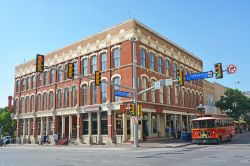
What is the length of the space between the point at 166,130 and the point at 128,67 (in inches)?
439

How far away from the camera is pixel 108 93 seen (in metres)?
35.1

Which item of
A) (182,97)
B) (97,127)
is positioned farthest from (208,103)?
(97,127)

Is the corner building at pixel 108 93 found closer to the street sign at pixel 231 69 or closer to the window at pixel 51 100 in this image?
the window at pixel 51 100

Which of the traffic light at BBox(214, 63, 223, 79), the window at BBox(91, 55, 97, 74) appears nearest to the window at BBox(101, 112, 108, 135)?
the window at BBox(91, 55, 97, 74)

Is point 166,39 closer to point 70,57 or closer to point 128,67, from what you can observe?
point 128,67

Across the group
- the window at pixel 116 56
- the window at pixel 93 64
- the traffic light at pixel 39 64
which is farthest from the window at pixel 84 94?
the traffic light at pixel 39 64

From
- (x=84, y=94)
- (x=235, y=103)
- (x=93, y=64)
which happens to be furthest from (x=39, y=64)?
(x=235, y=103)

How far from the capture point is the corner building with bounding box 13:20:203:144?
34.2m

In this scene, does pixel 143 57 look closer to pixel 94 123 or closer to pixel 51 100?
pixel 94 123

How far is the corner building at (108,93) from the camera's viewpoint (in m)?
34.2

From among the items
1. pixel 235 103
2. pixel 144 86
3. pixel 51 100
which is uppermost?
pixel 144 86

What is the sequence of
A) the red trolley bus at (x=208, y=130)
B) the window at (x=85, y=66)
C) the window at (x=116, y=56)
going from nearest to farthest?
the red trolley bus at (x=208, y=130) < the window at (x=116, y=56) < the window at (x=85, y=66)

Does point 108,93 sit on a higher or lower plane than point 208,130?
higher

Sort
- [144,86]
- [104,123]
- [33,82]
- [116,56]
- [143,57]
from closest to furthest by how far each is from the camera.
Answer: [144,86]
[143,57]
[116,56]
[104,123]
[33,82]
